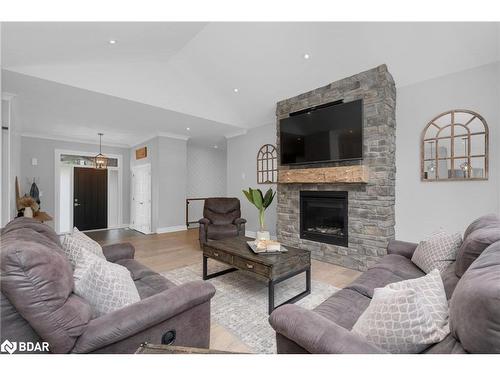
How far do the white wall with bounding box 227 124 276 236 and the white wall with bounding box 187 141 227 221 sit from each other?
67.2 inches

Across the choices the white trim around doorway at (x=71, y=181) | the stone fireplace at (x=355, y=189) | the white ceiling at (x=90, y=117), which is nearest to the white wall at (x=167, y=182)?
the white ceiling at (x=90, y=117)

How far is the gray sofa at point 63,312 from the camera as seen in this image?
924mm

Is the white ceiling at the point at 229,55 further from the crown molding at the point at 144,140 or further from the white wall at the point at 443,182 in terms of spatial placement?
the crown molding at the point at 144,140

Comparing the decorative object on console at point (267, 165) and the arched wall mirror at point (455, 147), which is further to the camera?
the decorative object on console at point (267, 165)

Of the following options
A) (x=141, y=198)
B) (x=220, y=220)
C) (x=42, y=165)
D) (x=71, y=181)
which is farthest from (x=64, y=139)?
(x=220, y=220)

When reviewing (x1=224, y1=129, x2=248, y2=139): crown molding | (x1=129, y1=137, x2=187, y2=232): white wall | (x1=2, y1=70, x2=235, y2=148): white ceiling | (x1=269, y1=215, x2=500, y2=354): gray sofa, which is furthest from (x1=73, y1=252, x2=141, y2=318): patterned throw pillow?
(x1=224, y1=129, x2=248, y2=139): crown molding

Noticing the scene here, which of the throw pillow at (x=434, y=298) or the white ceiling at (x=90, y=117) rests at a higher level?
the white ceiling at (x=90, y=117)

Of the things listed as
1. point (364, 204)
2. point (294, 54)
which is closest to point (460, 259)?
point (364, 204)

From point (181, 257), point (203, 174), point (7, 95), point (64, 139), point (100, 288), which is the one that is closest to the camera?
point (100, 288)

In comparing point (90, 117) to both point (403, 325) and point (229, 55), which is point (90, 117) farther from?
point (403, 325)

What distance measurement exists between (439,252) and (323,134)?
230 cm

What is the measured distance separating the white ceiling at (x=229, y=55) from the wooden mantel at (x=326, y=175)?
52.7 inches

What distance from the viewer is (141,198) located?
252 inches

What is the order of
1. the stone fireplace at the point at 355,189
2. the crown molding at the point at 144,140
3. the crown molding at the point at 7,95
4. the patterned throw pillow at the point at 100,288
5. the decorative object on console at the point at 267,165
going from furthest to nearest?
the crown molding at the point at 144,140, the decorative object on console at the point at 267,165, the crown molding at the point at 7,95, the stone fireplace at the point at 355,189, the patterned throw pillow at the point at 100,288
